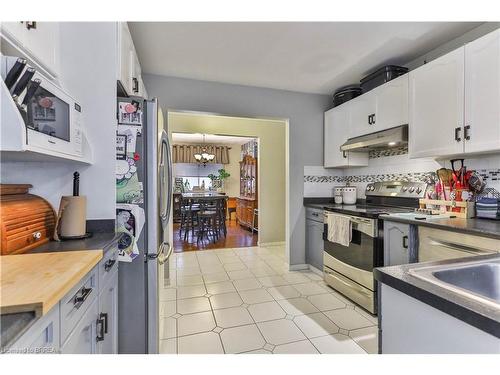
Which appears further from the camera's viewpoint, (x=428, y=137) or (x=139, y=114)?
(x=428, y=137)

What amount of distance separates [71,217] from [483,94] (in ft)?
8.81

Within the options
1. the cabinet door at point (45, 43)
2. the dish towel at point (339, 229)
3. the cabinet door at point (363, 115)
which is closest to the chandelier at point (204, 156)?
the cabinet door at point (363, 115)

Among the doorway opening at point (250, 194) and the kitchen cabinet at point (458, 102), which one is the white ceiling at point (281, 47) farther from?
the doorway opening at point (250, 194)

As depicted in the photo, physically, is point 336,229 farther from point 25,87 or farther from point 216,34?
point 25,87

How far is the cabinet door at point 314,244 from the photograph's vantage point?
3.15 meters

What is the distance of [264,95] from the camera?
3.31m

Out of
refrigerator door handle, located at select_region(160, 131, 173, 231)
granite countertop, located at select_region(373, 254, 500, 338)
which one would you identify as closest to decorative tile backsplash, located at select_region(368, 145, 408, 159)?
granite countertop, located at select_region(373, 254, 500, 338)

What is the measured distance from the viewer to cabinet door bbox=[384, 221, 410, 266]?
1962 mm

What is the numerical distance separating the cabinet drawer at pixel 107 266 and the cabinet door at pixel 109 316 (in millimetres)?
31

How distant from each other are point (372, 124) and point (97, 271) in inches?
108

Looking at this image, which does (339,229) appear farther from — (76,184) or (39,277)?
(39,277)

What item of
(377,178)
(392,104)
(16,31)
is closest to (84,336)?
(16,31)

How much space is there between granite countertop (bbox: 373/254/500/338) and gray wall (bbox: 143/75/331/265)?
267 centimetres
